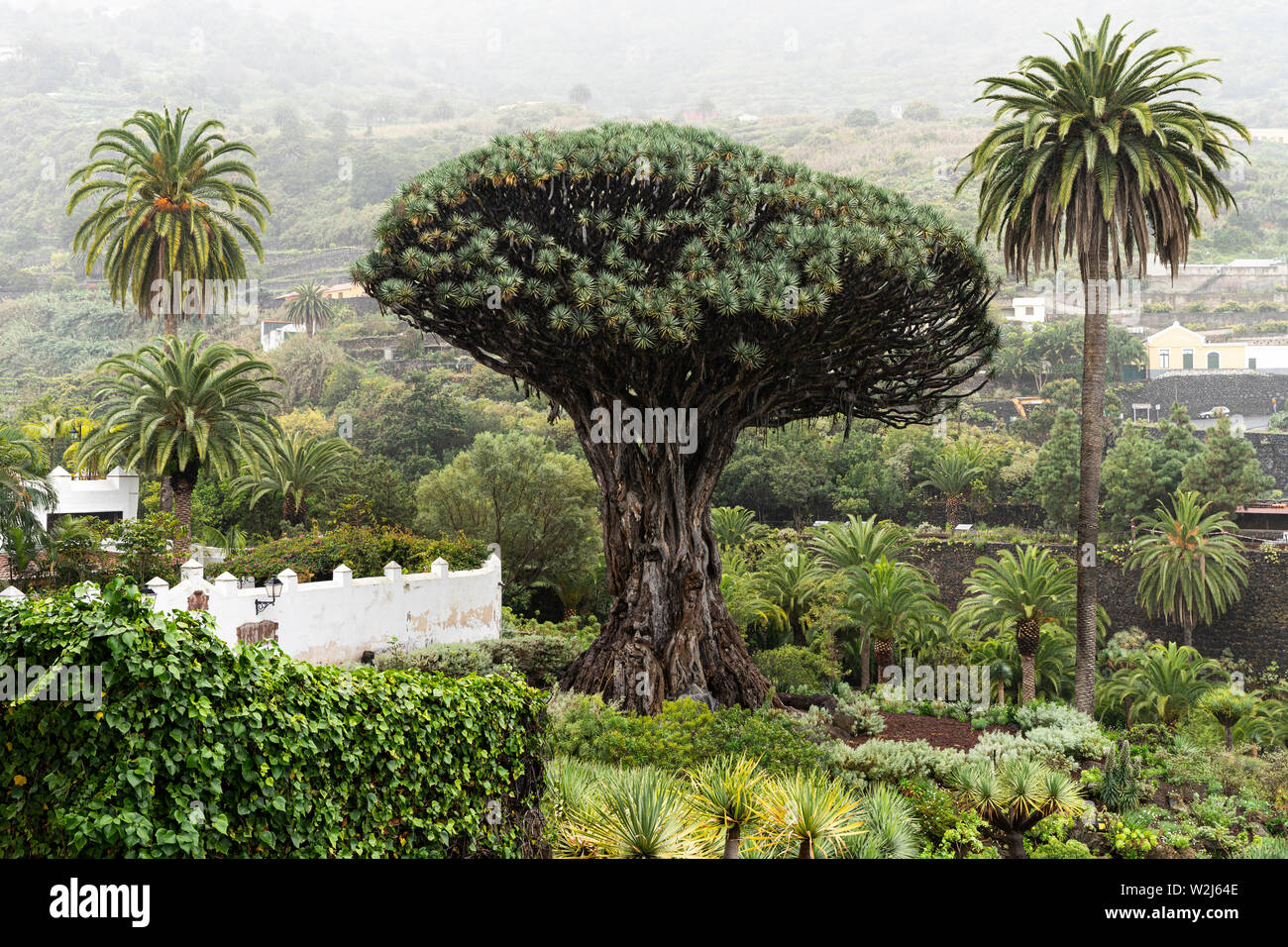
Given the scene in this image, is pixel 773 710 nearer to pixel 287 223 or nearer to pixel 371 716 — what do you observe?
pixel 371 716

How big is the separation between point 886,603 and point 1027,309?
73.7m

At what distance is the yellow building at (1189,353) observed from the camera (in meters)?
81.6

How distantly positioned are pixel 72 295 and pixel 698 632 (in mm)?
102835

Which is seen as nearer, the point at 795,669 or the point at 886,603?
the point at 795,669

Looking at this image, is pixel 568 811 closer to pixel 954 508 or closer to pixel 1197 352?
pixel 954 508

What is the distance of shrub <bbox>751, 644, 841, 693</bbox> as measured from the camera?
23.3 m

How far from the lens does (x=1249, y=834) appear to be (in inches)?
578

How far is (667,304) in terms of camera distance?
1566cm

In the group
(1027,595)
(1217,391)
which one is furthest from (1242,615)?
(1217,391)

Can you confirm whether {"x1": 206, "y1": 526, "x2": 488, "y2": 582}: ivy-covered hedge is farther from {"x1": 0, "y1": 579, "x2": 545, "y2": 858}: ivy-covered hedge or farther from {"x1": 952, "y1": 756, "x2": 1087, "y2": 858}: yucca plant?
{"x1": 0, "y1": 579, "x2": 545, "y2": 858}: ivy-covered hedge

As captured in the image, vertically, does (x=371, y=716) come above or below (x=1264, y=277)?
below

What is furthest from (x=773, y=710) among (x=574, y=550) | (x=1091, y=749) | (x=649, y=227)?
(x=574, y=550)

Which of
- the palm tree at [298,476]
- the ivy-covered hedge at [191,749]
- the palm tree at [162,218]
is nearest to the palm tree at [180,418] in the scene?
the palm tree at [162,218]
